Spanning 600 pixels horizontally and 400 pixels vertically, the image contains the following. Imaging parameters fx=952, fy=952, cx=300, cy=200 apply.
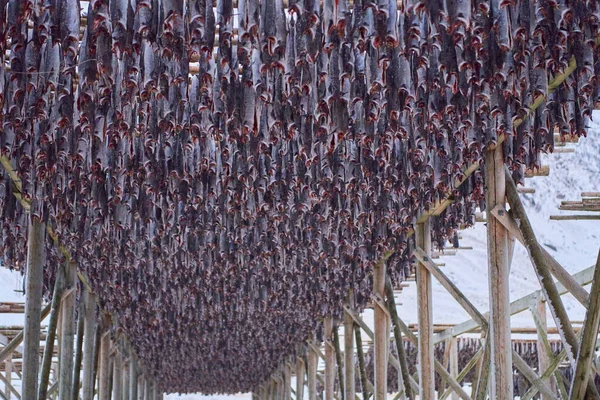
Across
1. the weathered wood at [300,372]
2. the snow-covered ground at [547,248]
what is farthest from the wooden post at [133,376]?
the weathered wood at [300,372]

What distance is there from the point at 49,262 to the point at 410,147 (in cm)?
796

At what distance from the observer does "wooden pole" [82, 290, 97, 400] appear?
17766mm

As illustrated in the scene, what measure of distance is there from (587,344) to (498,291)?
6.48 feet

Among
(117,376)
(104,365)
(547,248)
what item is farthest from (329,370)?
(547,248)

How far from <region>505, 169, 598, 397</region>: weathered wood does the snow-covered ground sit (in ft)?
55.9

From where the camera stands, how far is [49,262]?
53.7 feet

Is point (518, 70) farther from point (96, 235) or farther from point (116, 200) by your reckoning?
point (96, 235)

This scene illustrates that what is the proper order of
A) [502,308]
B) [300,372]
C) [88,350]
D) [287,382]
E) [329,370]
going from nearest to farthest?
1. [502,308]
2. [88,350]
3. [329,370]
4. [300,372]
5. [287,382]

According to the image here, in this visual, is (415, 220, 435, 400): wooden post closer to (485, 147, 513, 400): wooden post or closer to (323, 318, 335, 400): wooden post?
(485, 147, 513, 400): wooden post

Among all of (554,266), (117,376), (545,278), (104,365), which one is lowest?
(117,376)

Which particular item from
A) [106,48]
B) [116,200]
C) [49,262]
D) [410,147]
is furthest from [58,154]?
[49,262]

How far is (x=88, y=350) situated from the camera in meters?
18.0

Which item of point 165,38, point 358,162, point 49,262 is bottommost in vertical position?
point 49,262

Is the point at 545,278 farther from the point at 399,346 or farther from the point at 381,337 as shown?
the point at 381,337
